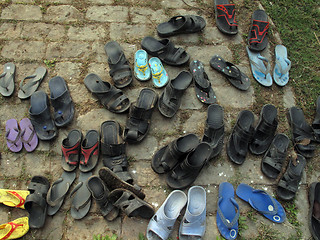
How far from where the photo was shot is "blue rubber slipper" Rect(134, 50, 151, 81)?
3.76 m

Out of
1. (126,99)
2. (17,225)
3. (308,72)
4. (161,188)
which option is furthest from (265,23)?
(17,225)

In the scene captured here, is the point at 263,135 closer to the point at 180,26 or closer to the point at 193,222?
the point at 193,222

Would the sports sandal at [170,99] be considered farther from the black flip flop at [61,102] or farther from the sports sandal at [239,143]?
the black flip flop at [61,102]

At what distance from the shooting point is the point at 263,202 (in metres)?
3.05

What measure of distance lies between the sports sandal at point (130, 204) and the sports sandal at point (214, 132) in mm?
972

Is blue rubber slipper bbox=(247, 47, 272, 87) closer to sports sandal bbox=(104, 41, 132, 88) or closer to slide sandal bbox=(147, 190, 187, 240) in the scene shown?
sports sandal bbox=(104, 41, 132, 88)

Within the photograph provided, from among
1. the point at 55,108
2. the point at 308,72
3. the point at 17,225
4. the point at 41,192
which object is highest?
the point at 308,72

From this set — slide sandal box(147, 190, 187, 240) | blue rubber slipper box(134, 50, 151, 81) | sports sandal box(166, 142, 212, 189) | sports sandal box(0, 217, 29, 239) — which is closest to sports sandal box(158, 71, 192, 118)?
blue rubber slipper box(134, 50, 151, 81)

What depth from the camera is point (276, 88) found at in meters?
3.91

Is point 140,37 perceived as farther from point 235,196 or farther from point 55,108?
point 235,196

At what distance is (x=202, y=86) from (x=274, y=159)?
1264mm

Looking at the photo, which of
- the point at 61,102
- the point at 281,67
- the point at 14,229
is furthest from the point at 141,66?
the point at 14,229

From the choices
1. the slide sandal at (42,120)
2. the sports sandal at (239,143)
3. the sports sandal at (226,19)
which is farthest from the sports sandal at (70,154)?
the sports sandal at (226,19)

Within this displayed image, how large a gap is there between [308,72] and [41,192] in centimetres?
386
